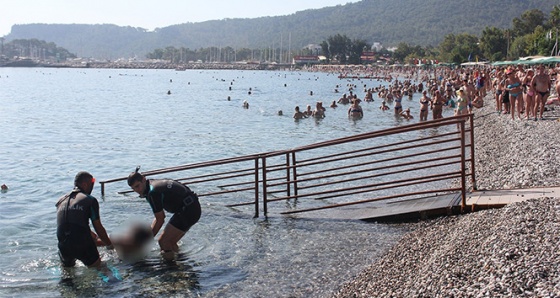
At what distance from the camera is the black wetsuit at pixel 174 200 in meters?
7.89

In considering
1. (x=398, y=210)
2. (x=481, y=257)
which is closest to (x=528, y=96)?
(x=398, y=210)

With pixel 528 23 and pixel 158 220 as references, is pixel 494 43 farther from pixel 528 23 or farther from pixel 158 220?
pixel 158 220

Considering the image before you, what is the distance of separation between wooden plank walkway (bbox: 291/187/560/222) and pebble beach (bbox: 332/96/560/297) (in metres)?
0.24

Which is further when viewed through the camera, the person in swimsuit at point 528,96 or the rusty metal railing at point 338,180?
the person in swimsuit at point 528,96

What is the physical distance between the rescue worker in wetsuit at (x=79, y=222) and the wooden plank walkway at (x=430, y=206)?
4.29 metres

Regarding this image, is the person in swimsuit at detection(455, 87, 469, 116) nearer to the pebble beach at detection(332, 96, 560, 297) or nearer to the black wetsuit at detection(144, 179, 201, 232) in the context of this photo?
the pebble beach at detection(332, 96, 560, 297)

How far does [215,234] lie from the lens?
1023 centimetres

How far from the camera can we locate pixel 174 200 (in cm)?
813

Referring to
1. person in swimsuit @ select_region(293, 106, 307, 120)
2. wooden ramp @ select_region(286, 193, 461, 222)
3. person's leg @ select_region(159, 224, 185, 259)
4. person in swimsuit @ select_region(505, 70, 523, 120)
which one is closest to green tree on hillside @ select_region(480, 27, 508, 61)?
person in swimsuit @ select_region(293, 106, 307, 120)

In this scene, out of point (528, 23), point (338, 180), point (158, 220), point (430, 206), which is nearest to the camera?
point (158, 220)

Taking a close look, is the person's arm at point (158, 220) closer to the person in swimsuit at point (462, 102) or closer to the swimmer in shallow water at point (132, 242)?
the swimmer in shallow water at point (132, 242)

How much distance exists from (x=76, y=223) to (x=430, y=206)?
5.39 m

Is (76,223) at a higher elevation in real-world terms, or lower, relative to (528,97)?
lower

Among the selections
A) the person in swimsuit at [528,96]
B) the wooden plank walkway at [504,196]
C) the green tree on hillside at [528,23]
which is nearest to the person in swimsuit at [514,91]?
the person in swimsuit at [528,96]
